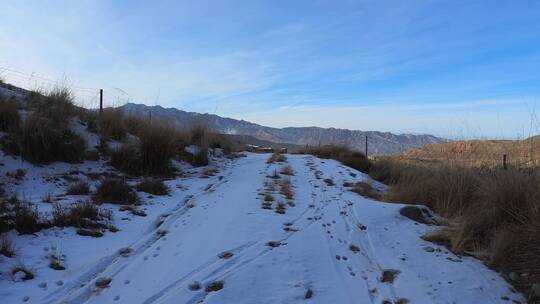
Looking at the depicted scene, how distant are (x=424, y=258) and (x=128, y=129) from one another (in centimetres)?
927

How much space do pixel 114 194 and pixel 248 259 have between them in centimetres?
342

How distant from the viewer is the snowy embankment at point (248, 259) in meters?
3.53

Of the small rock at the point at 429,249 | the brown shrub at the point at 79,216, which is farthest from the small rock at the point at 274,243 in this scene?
the brown shrub at the point at 79,216

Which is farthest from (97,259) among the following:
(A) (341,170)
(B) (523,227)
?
(A) (341,170)

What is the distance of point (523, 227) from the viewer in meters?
4.50

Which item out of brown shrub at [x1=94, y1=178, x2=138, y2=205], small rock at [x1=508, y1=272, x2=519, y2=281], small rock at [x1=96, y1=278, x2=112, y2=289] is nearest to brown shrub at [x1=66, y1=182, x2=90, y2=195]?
brown shrub at [x1=94, y1=178, x2=138, y2=205]

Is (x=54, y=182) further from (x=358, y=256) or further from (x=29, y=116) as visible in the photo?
(x=358, y=256)

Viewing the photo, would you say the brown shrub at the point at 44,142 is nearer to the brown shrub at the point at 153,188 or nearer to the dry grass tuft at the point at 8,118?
the dry grass tuft at the point at 8,118

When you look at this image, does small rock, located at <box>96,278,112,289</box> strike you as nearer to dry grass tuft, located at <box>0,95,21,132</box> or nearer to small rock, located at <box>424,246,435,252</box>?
small rock, located at <box>424,246,435,252</box>

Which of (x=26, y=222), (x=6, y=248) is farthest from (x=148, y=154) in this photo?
(x=6, y=248)

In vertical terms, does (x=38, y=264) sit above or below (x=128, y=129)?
below

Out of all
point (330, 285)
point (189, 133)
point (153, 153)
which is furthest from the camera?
point (189, 133)

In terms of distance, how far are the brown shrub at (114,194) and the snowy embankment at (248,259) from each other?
0.30m

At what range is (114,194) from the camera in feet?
22.1
